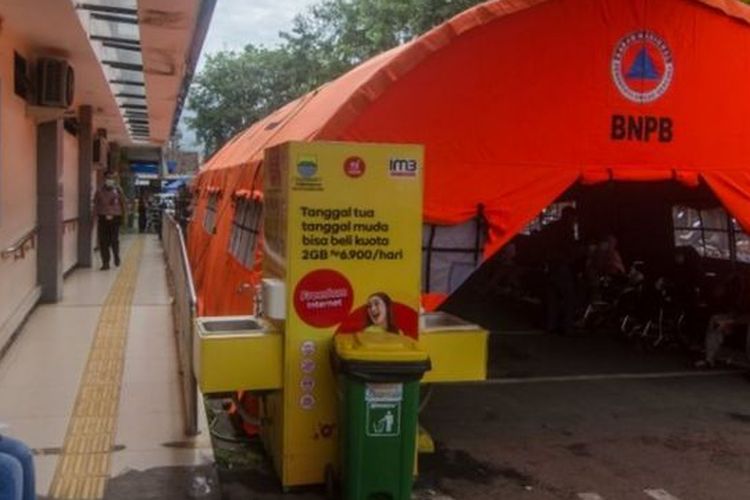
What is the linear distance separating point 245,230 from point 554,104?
11.7ft

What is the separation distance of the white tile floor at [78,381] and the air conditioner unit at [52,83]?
8.13ft

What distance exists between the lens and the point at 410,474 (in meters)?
4.88

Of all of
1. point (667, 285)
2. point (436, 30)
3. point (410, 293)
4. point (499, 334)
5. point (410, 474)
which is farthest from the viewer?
point (499, 334)

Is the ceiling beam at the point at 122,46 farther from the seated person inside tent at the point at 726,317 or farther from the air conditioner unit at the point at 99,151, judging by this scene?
the air conditioner unit at the point at 99,151

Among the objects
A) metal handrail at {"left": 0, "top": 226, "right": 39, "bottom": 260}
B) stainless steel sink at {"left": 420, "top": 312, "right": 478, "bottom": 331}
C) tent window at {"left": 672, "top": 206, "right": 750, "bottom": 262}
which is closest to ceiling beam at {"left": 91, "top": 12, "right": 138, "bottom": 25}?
metal handrail at {"left": 0, "top": 226, "right": 39, "bottom": 260}

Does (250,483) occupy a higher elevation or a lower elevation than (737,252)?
lower

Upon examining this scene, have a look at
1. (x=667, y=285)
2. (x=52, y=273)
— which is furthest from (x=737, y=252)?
(x=52, y=273)

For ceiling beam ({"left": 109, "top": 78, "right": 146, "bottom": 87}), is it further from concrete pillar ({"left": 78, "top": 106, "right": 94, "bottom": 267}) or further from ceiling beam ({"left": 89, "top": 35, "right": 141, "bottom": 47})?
ceiling beam ({"left": 89, "top": 35, "right": 141, "bottom": 47})

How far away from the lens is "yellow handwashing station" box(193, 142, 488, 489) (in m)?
5.02

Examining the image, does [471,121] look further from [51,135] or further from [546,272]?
[51,135]

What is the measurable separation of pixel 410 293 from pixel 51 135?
24.0ft

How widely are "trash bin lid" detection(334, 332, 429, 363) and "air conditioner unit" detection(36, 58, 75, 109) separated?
6.43 m

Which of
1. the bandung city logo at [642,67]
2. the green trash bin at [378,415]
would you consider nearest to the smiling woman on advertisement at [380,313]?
the green trash bin at [378,415]

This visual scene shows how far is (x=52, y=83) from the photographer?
9867 millimetres
